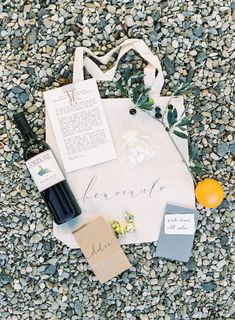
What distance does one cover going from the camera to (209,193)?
1.06 m

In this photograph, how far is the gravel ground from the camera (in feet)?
3.54

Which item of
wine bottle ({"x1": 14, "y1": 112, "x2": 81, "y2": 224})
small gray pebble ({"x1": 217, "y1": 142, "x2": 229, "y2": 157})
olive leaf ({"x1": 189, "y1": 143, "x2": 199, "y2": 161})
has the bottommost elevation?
small gray pebble ({"x1": 217, "y1": 142, "x2": 229, "y2": 157})

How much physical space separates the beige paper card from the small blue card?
89mm

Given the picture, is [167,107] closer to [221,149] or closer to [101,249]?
[221,149]

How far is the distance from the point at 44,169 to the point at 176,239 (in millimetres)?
327

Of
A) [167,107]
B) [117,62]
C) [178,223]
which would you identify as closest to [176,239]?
[178,223]

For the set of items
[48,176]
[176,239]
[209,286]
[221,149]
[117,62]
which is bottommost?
[209,286]

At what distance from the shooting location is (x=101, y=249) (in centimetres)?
107

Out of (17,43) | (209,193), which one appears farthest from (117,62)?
(209,193)

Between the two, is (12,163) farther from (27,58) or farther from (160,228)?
(160,228)

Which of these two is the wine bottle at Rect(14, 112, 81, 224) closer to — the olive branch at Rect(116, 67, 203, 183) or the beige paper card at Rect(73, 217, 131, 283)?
the beige paper card at Rect(73, 217, 131, 283)

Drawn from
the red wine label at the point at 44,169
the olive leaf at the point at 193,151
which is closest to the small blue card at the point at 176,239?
the olive leaf at the point at 193,151

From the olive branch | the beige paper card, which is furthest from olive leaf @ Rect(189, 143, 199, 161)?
the beige paper card

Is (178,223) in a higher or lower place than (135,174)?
lower
